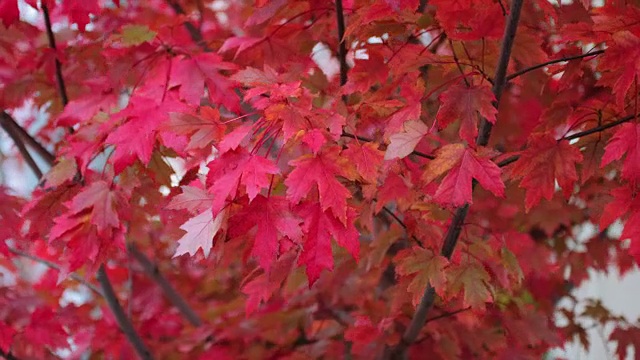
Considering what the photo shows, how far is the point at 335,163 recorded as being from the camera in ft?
2.98

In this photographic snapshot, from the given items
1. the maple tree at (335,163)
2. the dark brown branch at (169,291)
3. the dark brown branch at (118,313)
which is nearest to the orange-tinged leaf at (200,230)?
the maple tree at (335,163)

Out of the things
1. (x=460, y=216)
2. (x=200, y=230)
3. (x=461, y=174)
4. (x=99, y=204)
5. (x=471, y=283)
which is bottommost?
(x=471, y=283)

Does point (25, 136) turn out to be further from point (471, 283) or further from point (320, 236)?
point (471, 283)

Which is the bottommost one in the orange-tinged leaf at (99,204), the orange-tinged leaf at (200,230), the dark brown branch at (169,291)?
the dark brown branch at (169,291)

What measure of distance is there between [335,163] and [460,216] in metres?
0.32

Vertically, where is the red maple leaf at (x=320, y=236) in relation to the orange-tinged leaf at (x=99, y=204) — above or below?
below

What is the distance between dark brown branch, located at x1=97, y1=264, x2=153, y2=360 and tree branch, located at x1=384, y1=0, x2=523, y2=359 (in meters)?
0.58

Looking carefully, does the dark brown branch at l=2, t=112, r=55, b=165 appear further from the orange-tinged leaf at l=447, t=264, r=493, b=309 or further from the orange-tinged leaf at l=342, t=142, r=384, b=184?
the orange-tinged leaf at l=447, t=264, r=493, b=309

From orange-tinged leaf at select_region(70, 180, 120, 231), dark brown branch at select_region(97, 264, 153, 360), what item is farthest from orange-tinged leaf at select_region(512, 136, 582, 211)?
dark brown branch at select_region(97, 264, 153, 360)

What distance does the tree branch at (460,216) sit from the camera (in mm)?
963

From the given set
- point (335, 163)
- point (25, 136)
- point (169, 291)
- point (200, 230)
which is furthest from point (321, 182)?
point (169, 291)

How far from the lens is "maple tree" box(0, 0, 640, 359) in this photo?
0.92 meters

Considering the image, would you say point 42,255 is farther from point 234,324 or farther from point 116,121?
point 116,121

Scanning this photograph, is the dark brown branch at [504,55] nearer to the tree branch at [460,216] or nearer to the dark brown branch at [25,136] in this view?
the tree branch at [460,216]
